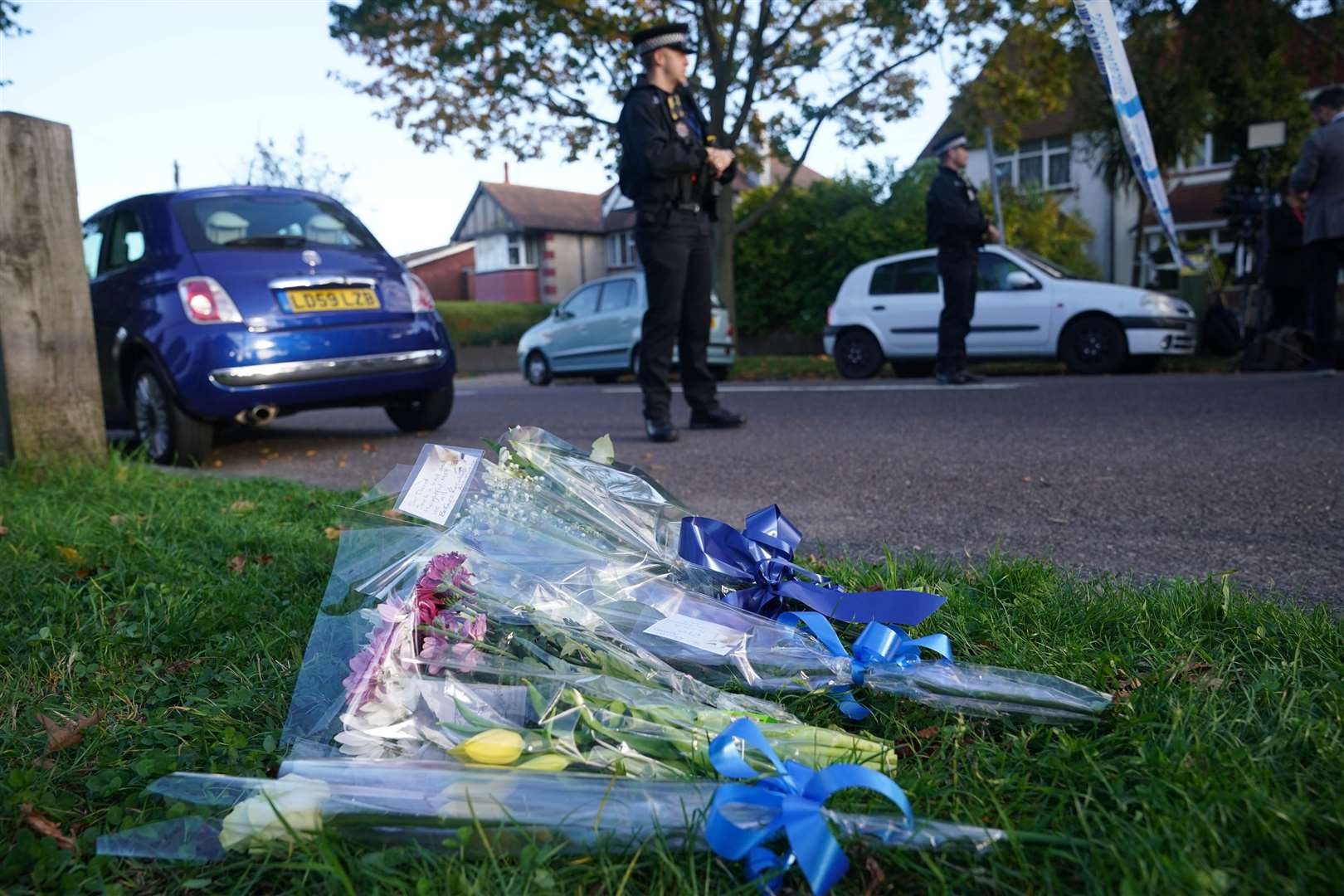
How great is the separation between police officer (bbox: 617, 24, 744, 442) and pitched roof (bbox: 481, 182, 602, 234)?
4221cm

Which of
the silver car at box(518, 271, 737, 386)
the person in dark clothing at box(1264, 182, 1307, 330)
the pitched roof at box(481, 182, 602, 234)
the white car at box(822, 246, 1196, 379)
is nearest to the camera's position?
the person in dark clothing at box(1264, 182, 1307, 330)

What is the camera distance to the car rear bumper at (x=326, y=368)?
549cm

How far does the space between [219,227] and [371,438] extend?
164 cm

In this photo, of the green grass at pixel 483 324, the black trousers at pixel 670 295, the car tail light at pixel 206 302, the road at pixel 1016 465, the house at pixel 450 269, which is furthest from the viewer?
the house at pixel 450 269

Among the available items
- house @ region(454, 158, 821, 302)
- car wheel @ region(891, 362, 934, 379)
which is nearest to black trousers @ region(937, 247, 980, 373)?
car wheel @ region(891, 362, 934, 379)

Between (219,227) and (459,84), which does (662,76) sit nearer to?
(219,227)

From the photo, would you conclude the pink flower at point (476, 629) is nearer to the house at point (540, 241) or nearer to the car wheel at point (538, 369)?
the car wheel at point (538, 369)

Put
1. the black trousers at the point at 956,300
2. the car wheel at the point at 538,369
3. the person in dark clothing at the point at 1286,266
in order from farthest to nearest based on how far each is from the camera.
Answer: the car wheel at the point at 538,369, the person in dark clothing at the point at 1286,266, the black trousers at the point at 956,300

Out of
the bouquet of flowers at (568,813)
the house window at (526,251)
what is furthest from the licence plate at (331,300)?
the house window at (526,251)

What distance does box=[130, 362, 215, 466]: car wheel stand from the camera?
567 centimetres

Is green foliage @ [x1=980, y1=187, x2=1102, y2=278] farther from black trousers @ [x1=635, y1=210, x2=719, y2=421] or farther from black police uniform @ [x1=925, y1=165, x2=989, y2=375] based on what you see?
black trousers @ [x1=635, y1=210, x2=719, y2=421]

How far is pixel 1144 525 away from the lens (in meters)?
3.25

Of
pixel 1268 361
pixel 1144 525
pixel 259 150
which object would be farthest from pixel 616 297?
pixel 259 150

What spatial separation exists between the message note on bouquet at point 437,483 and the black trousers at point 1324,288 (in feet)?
28.0
